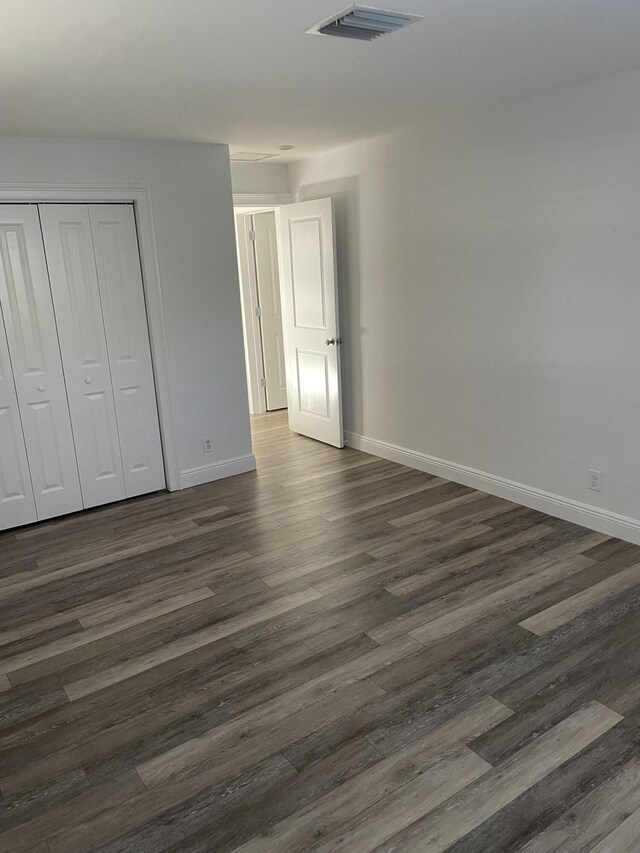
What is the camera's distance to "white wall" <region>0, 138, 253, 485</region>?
4.21 metres

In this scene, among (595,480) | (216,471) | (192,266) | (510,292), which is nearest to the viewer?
(595,480)

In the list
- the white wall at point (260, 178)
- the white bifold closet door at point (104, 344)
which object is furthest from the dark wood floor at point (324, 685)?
the white wall at point (260, 178)

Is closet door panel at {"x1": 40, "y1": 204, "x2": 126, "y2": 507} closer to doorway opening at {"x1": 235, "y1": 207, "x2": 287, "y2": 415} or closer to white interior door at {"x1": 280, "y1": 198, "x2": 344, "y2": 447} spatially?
white interior door at {"x1": 280, "y1": 198, "x2": 344, "y2": 447}

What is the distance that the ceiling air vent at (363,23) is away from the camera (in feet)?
7.32

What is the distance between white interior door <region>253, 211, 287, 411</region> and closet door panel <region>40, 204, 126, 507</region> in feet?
9.20

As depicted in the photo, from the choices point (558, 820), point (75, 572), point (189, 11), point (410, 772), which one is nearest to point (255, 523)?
point (75, 572)

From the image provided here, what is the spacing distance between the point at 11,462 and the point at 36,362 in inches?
26.7

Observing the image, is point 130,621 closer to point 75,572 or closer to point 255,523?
point 75,572

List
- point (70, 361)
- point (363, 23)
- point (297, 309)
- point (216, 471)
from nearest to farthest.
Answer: point (363, 23), point (70, 361), point (216, 471), point (297, 309)

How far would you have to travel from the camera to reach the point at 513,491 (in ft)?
14.3

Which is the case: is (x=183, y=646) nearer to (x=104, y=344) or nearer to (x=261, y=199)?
(x=104, y=344)

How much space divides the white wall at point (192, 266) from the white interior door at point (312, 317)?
2.81ft

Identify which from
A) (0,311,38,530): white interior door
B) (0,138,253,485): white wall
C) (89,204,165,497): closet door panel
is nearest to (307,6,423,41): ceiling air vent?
(0,138,253,485): white wall

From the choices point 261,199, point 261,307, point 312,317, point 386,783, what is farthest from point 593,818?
point 261,307
